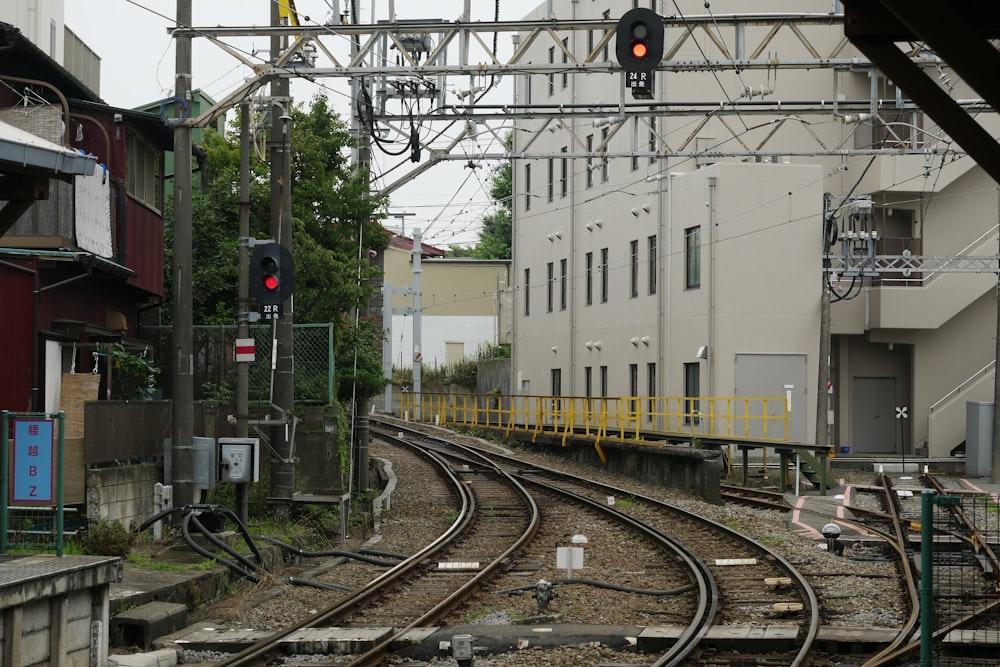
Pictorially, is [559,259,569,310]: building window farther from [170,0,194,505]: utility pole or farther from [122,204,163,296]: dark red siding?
[170,0,194,505]: utility pole

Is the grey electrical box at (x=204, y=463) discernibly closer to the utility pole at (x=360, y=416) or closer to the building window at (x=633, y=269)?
the utility pole at (x=360, y=416)

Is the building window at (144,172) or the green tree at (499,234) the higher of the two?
the green tree at (499,234)

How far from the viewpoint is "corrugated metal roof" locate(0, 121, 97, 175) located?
8.29 m

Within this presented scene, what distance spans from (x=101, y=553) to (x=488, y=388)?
140 ft

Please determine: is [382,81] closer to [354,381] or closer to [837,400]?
[354,381]

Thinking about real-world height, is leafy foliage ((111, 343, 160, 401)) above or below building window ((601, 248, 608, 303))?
below

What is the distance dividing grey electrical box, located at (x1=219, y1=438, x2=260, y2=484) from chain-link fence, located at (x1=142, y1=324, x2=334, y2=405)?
15.4 feet

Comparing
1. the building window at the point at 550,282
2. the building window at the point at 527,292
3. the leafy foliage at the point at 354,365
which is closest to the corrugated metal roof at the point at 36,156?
the leafy foliage at the point at 354,365

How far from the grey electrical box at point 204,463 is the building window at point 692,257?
1958 centimetres

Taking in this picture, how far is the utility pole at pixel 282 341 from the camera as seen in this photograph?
1728cm

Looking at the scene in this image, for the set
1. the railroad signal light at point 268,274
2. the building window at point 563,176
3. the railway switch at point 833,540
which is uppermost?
the building window at point 563,176

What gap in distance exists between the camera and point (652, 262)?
35781mm

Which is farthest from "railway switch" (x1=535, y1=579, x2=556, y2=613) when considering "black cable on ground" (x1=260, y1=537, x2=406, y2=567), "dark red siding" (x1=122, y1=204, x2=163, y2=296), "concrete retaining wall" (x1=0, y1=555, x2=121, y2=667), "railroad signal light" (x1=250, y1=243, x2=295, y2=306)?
"dark red siding" (x1=122, y1=204, x2=163, y2=296)

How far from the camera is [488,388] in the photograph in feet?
183
